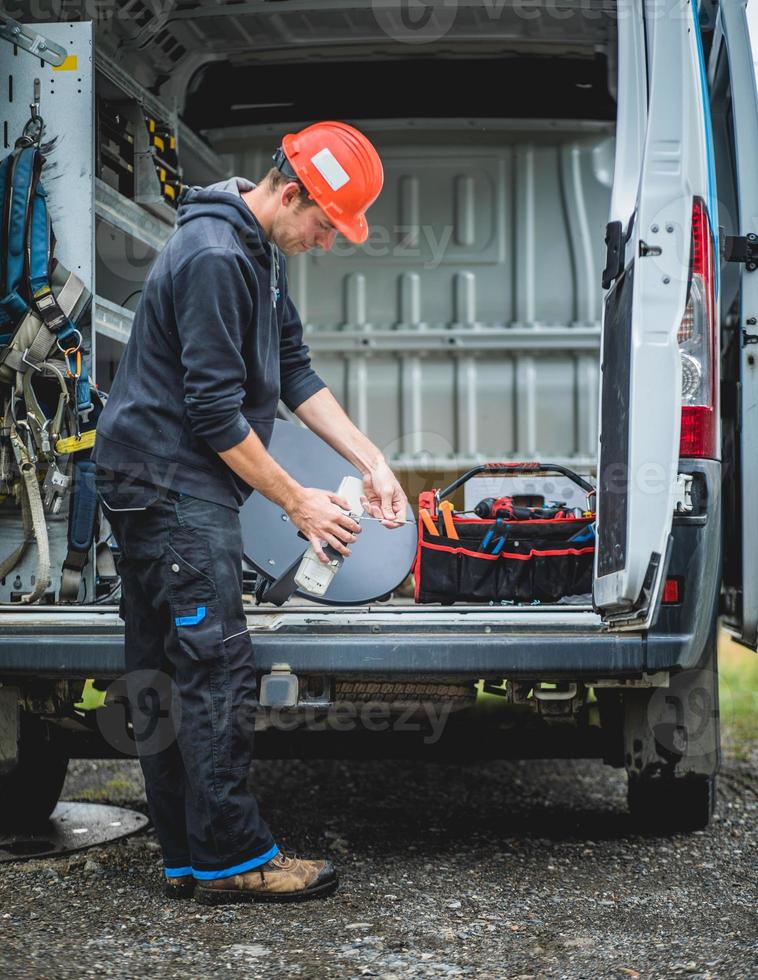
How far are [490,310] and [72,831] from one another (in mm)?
3464

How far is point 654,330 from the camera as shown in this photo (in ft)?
9.81

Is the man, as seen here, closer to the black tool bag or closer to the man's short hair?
the man's short hair

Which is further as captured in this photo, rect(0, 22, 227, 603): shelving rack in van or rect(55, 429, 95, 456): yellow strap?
rect(0, 22, 227, 603): shelving rack in van

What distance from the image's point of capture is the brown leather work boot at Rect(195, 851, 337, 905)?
308cm

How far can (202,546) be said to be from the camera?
3.00 m

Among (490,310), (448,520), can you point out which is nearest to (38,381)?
(448,520)

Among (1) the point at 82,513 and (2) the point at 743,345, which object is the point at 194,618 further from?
(2) the point at 743,345

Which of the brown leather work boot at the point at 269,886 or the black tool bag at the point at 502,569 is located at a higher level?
the black tool bag at the point at 502,569

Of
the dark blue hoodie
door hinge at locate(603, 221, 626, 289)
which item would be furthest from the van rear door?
the dark blue hoodie

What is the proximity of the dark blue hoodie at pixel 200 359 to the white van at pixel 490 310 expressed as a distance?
0.51 metres

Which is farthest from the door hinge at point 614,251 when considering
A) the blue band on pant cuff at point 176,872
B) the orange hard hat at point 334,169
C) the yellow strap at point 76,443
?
the blue band on pant cuff at point 176,872

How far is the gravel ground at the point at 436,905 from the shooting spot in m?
2.67

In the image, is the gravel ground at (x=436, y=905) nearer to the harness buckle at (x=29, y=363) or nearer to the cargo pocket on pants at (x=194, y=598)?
the cargo pocket on pants at (x=194, y=598)

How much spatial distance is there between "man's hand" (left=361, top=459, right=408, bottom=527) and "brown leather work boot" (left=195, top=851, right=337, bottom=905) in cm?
98
